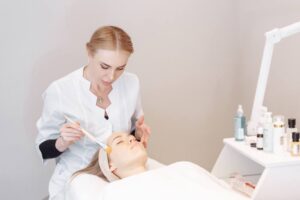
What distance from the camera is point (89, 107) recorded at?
4.22ft

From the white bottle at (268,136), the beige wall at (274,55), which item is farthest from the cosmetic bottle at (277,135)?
the beige wall at (274,55)

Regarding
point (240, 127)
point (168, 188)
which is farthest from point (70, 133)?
point (240, 127)

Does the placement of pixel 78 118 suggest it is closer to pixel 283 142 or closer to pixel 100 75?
pixel 100 75

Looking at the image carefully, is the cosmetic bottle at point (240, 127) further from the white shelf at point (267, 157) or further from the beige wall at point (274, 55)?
the beige wall at point (274, 55)

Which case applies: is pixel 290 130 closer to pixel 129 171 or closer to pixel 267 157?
pixel 267 157

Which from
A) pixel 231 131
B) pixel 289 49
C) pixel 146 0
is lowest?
pixel 231 131

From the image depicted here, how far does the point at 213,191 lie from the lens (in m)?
0.95

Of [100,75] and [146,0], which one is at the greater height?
[146,0]

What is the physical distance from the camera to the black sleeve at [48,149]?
1.25m

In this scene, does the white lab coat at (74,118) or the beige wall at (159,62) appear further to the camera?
the beige wall at (159,62)

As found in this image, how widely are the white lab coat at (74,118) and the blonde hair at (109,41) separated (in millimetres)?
169

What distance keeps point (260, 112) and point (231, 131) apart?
0.77 m

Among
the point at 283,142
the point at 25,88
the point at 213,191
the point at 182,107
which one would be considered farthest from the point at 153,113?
the point at 213,191

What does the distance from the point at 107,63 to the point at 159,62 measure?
2.46 ft
